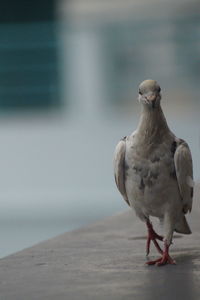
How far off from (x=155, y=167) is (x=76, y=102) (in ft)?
14.7

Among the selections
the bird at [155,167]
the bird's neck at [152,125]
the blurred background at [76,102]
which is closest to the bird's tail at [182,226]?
the bird at [155,167]

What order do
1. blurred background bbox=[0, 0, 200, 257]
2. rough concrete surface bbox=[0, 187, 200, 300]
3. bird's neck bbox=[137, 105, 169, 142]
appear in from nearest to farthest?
1. rough concrete surface bbox=[0, 187, 200, 300]
2. bird's neck bbox=[137, 105, 169, 142]
3. blurred background bbox=[0, 0, 200, 257]

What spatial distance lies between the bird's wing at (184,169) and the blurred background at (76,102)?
378 centimetres

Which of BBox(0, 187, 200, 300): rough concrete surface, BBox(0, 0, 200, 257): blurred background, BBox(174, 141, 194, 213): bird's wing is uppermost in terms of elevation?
BBox(174, 141, 194, 213): bird's wing

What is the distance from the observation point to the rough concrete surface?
0.96m

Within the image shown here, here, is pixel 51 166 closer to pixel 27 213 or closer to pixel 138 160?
pixel 27 213

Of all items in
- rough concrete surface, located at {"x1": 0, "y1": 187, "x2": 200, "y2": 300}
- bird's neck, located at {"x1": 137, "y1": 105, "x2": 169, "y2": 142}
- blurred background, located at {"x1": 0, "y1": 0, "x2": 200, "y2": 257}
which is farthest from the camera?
blurred background, located at {"x1": 0, "y1": 0, "x2": 200, "y2": 257}

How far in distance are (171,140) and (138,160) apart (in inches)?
2.0

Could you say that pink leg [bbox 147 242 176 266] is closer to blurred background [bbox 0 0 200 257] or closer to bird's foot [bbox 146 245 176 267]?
bird's foot [bbox 146 245 176 267]

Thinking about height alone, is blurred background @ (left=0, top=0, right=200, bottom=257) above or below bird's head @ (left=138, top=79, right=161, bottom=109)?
below

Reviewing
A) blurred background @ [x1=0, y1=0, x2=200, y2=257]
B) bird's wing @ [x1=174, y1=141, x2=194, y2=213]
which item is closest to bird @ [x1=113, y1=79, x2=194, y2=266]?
bird's wing @ [x1=174, y1=141, x2=194, y2=213]

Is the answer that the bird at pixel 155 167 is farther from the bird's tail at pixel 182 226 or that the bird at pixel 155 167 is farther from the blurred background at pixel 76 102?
the blurred background at pixel 76 102

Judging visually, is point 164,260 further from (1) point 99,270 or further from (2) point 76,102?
(2) point 76,102

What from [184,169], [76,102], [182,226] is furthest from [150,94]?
[76,102]
